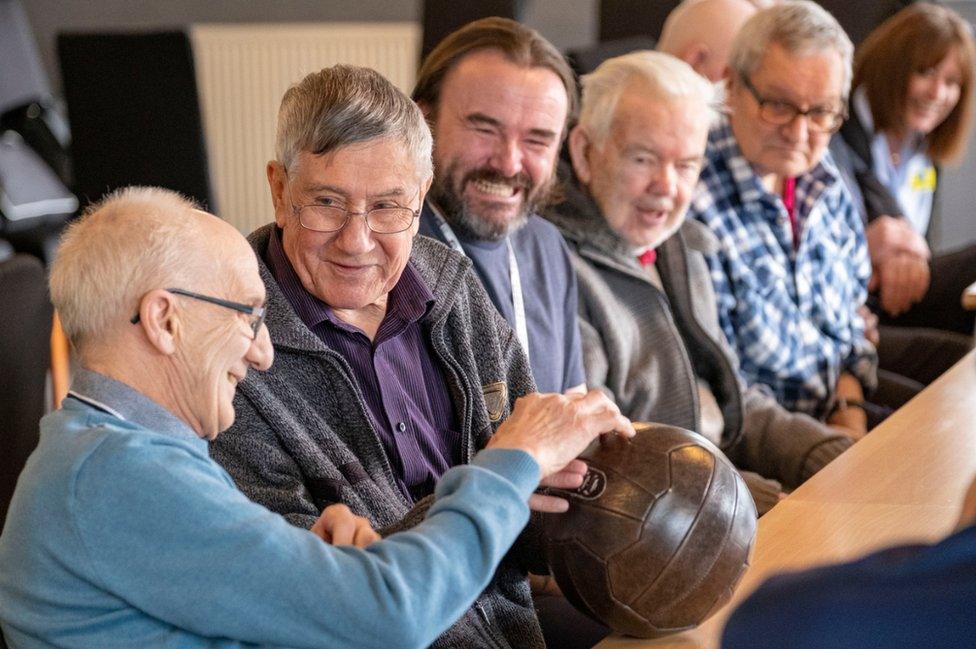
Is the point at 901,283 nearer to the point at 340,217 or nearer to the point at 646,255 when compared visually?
the point at 646,255

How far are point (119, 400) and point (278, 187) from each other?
676 millimetres

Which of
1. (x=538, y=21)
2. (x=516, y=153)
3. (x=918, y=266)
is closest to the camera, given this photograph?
(x=516, y=153)

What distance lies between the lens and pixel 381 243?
1.95 metres

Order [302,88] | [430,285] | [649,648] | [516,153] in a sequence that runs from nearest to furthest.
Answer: [649,648] < [302,88] < [430,285] < [516,153]

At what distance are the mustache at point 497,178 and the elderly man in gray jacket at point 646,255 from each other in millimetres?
290

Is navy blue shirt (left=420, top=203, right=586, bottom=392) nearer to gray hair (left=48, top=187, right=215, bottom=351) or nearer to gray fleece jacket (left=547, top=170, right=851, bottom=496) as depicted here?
gray fleece jacket (left=547, top=170, right=851, bottom=496)

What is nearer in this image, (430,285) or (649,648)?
(649,648)

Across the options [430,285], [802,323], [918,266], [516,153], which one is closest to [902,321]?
[918,266]

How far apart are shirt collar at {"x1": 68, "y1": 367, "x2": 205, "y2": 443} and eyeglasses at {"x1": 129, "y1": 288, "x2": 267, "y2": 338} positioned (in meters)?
0.07

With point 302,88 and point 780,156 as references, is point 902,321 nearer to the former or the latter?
point 780,156

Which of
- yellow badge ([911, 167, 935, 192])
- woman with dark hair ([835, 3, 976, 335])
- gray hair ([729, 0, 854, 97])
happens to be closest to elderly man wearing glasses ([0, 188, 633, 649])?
gray hair ([729, 0, 854, 97])

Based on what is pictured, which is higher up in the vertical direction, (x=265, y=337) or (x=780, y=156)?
(x=265, y=337)

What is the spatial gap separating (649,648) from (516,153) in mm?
1199

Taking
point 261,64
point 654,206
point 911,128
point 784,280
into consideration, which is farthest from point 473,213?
point 261,64
